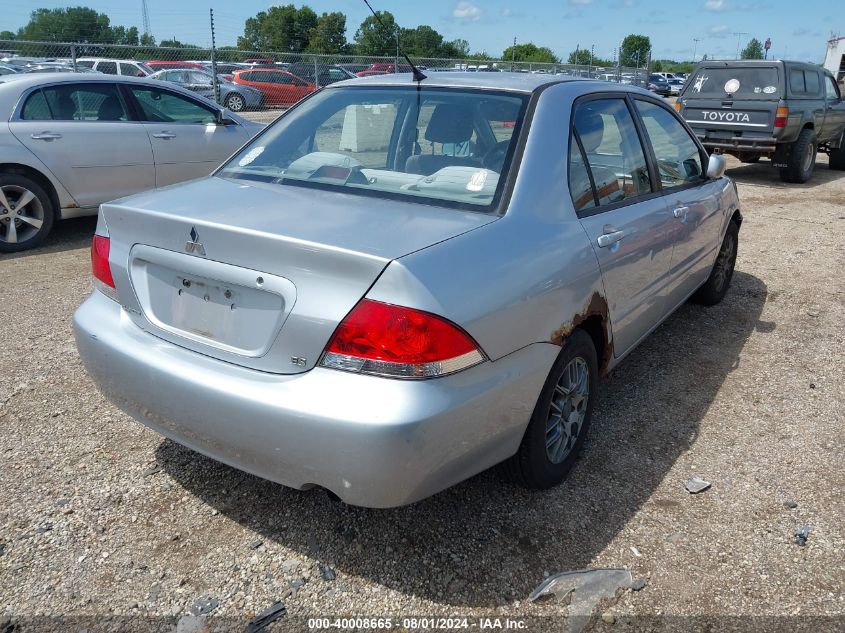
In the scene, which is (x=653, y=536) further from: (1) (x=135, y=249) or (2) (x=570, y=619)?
(1) (x=135, y=249)

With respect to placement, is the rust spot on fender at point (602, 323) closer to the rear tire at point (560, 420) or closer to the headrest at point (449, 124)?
the rear tire at point (560, 420)

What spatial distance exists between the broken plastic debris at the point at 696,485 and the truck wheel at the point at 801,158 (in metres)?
10.4

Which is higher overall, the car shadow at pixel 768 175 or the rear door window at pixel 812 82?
the rear door window at pixel 812 82

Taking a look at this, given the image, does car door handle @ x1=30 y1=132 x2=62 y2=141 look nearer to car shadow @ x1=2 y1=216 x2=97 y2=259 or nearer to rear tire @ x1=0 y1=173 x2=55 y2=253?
rear tire @ x1=0 y1=173 x2=55 y2=253

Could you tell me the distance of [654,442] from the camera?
11.2 feet

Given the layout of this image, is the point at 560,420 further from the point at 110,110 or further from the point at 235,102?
the point at 235,102

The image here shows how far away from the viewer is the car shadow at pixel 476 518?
2.47m

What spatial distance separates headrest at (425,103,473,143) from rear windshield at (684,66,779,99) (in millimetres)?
9953

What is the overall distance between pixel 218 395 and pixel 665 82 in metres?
51.9

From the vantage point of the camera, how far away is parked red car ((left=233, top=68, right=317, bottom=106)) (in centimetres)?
1683

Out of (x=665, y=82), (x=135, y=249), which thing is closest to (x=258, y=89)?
(x=135, y=249)

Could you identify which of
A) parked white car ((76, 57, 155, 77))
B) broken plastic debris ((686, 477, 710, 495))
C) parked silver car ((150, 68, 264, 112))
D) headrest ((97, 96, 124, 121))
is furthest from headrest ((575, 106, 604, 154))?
parked silver car ((150, 68, 264, 112))

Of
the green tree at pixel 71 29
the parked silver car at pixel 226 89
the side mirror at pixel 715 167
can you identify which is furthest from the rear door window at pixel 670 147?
the green tree at pixel 71 29

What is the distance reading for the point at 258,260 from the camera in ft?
7.23
